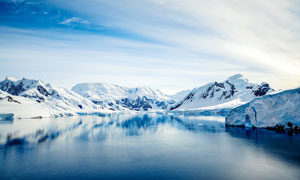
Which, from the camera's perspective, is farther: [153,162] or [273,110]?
[273,110]

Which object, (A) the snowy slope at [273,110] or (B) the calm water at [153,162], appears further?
(A) the snowy slope at [273,110]

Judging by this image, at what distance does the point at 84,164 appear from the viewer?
24750 millimetres

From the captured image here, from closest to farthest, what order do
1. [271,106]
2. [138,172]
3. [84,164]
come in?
[138,172]
[84,164]
[271,106]

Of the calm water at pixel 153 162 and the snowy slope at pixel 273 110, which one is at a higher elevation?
the snowy slope at pixel 273 110

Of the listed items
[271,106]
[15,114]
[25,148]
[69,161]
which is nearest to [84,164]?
[69,161]

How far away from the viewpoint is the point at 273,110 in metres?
55.1

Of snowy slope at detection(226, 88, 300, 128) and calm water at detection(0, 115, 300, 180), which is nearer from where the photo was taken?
calm water at detection(0, 115, 300, 180)

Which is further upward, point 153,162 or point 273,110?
point 273,110

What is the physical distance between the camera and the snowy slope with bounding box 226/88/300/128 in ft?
168

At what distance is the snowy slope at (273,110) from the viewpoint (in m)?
51.2

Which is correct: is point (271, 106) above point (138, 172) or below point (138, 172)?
above

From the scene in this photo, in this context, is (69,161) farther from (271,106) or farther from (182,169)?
(271,106)

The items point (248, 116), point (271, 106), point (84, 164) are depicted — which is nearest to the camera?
point (84, 164)

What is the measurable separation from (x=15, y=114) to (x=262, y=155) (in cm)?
10623
